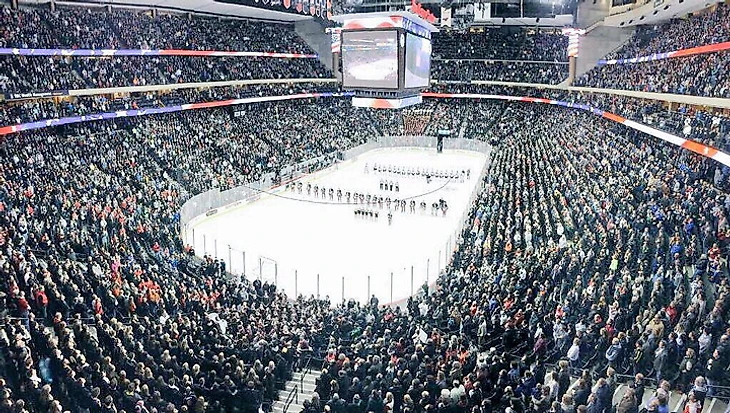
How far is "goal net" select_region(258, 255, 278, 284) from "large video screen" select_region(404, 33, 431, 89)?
15274 millimetres

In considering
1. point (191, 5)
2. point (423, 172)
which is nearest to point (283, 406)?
point (423, 172)

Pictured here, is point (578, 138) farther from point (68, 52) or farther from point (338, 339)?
point (68, 52)

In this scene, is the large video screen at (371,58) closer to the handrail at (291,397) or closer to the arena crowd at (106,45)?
the arena crowd at (106,45)

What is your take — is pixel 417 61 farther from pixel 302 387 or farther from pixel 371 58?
pixel 302 387

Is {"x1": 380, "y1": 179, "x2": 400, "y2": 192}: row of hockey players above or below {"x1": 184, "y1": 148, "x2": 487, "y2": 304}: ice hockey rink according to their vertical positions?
above

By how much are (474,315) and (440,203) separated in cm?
1820

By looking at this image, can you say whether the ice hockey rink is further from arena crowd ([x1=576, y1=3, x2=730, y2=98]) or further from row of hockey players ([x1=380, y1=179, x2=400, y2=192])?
arena crowd ([x1=576, y1=3, x2=730, y2=98])

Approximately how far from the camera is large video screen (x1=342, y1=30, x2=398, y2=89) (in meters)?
33.2

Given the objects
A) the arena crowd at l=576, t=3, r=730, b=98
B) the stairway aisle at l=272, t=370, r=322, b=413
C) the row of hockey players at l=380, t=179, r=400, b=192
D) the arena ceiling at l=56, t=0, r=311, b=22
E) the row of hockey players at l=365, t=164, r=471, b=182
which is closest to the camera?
the stairway aisle at l=272, t=370, r=322, b=413

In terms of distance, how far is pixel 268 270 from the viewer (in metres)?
23.7

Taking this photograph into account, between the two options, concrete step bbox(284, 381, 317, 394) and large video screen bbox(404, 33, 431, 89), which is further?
large video screen bbox(404, 33, 431, 89)

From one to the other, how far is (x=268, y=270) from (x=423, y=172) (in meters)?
21.8

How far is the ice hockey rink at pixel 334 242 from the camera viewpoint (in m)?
22.3

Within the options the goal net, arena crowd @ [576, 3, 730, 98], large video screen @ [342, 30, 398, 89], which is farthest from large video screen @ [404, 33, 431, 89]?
the goal net
